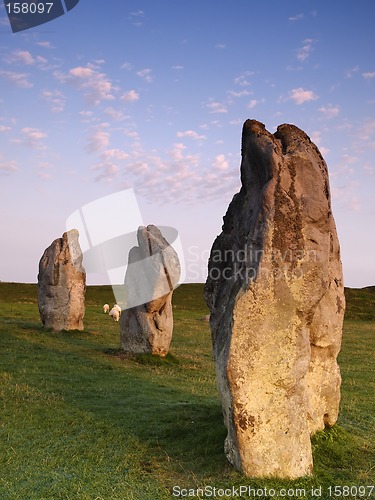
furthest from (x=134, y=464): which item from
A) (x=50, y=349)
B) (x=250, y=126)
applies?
(x=50, y=349)

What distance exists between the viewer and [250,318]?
8281 millimetres

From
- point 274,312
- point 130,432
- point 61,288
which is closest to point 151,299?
point 61,288

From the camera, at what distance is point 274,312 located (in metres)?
8.34

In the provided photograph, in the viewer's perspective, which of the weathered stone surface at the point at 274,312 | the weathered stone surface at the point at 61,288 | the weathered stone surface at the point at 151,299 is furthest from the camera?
the weathered stone surface at the point at 61,288

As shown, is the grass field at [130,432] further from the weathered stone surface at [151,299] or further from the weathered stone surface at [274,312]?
the weathered stone surface at [151,299]

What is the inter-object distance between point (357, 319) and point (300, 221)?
4411cm

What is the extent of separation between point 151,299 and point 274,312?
13.9 meters

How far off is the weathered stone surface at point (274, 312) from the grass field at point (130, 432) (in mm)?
602

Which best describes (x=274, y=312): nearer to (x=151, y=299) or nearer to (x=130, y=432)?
(x=130, y=432)

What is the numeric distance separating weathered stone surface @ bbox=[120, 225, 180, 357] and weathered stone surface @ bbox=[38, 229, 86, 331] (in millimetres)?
7386

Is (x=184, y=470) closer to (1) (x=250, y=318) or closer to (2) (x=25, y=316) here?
(1) (x=250, y=318)

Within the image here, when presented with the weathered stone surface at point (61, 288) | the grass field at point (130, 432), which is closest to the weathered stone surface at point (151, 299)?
the grass field at point (130, 432)

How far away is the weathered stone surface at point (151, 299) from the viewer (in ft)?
72.1

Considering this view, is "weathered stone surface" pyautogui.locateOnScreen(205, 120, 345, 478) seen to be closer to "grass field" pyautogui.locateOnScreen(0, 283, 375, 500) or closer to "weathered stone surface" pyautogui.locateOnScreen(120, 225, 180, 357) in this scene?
"grass field" pyautogui.locateOnScreen(0, 283, 375, 500)
